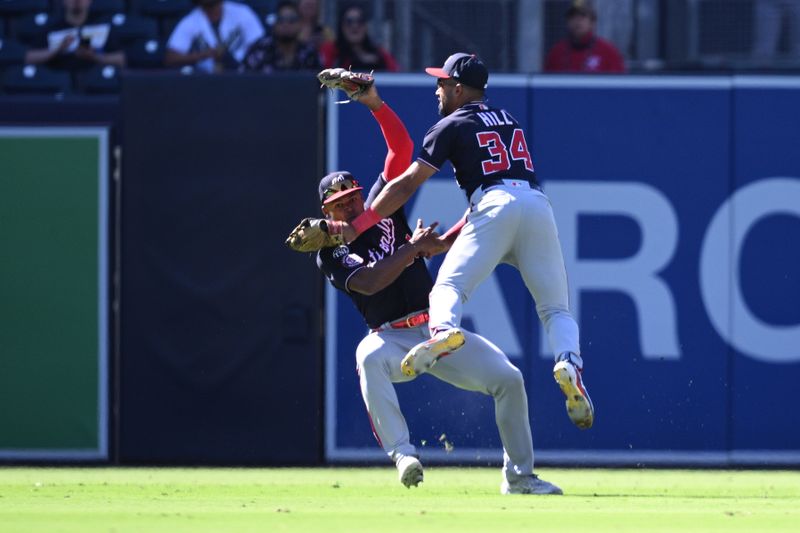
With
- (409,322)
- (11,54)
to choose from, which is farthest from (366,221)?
(11,54)

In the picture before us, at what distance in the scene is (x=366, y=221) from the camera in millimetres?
7562

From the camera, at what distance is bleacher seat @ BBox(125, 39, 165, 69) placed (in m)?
12.6

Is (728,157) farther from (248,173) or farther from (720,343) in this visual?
(248,173)

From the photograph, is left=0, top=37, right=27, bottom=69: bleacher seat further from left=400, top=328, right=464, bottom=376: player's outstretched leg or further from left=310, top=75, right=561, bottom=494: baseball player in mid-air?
left=400, top=328, right=464, bottom=376: player's outstretched leg

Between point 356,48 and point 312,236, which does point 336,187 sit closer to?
point 312,236

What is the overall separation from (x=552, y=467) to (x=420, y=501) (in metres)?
3.11

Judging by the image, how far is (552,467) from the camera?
10.5 m

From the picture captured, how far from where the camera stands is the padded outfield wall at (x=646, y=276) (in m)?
10.4

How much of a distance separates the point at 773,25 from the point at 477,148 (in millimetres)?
6343

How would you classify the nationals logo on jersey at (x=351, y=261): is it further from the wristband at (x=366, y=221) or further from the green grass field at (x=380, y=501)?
the green grass field at (x=380, y=501)

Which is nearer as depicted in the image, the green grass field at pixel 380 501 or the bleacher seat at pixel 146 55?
the green grass field at pixel 380 501

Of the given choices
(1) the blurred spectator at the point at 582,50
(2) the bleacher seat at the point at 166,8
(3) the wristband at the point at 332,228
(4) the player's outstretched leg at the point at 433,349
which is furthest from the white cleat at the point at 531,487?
(2) the bleacher seat at the point at 166,8

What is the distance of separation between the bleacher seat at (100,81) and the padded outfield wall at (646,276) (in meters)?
2.59

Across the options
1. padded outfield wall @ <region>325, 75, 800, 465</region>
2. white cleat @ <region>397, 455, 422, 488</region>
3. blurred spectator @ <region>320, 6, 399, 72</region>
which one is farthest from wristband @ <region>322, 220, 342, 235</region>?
blurred spectator @ <region>320, 6, 399, 72</region>
